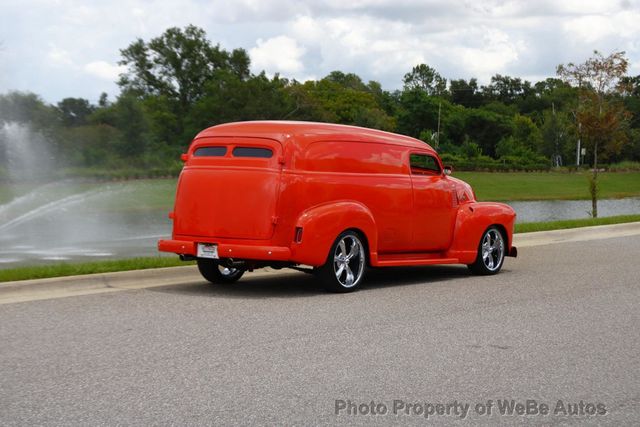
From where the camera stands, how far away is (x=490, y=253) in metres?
14.0

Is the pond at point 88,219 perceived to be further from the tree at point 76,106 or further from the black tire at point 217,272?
the tree at point 76,106

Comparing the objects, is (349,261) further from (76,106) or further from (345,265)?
(76,106)

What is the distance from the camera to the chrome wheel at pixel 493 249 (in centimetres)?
1390

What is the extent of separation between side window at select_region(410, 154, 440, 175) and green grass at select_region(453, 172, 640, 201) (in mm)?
41730

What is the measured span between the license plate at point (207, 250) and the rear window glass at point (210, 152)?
1107 millimetres

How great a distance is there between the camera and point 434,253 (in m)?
13.3

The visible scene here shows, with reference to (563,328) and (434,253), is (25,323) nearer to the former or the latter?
(563,328)

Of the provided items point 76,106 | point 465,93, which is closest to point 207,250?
point 76,106

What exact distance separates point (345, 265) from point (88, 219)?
24.3 metres

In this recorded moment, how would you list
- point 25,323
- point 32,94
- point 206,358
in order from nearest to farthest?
point 206,358 < point 25,323 < point 32,94

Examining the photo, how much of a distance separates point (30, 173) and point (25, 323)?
46.9m

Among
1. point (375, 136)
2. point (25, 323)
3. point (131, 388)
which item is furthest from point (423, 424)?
point (375, 136)

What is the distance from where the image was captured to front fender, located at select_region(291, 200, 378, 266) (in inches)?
431

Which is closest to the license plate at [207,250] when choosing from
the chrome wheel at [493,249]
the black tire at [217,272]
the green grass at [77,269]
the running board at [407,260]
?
the black tire at [217,272]
